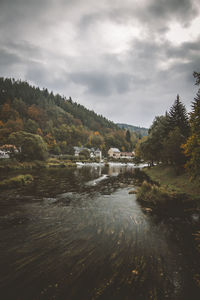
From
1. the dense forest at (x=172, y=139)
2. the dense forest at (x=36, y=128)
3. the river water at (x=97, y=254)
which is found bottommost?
the river water at (x=97, y=254)

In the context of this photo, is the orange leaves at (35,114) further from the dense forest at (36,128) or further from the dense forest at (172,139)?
the dense forest at (172,139)

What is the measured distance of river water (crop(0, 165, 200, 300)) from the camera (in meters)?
4.69

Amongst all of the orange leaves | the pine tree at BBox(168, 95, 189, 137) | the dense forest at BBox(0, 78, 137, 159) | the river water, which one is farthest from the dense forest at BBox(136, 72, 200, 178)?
the orange leaves

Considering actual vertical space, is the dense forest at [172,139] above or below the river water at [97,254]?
above

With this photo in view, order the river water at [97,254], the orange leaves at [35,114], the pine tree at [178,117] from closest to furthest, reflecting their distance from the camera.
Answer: the river water at [97,254], the pine tree at [178,117], the orange leaves at [35,114]

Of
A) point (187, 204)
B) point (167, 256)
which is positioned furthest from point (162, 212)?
point (167, 256)

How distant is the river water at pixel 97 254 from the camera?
15.4 ft

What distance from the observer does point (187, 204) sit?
13.9m

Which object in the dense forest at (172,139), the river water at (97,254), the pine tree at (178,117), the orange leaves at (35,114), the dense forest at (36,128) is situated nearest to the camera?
the river water at (97,254)

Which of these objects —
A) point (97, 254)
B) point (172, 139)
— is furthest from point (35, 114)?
point (97, 254)

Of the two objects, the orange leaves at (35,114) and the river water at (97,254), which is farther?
the orange leaves at (35,114)

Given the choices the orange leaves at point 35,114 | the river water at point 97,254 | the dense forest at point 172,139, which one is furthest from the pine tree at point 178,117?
the orange leaves at point 35,114

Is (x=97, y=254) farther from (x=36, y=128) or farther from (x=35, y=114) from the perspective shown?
(x=35, y=114)

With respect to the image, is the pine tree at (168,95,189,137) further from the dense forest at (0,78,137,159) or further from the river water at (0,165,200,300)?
the dense forest at (0,78,137,159)
